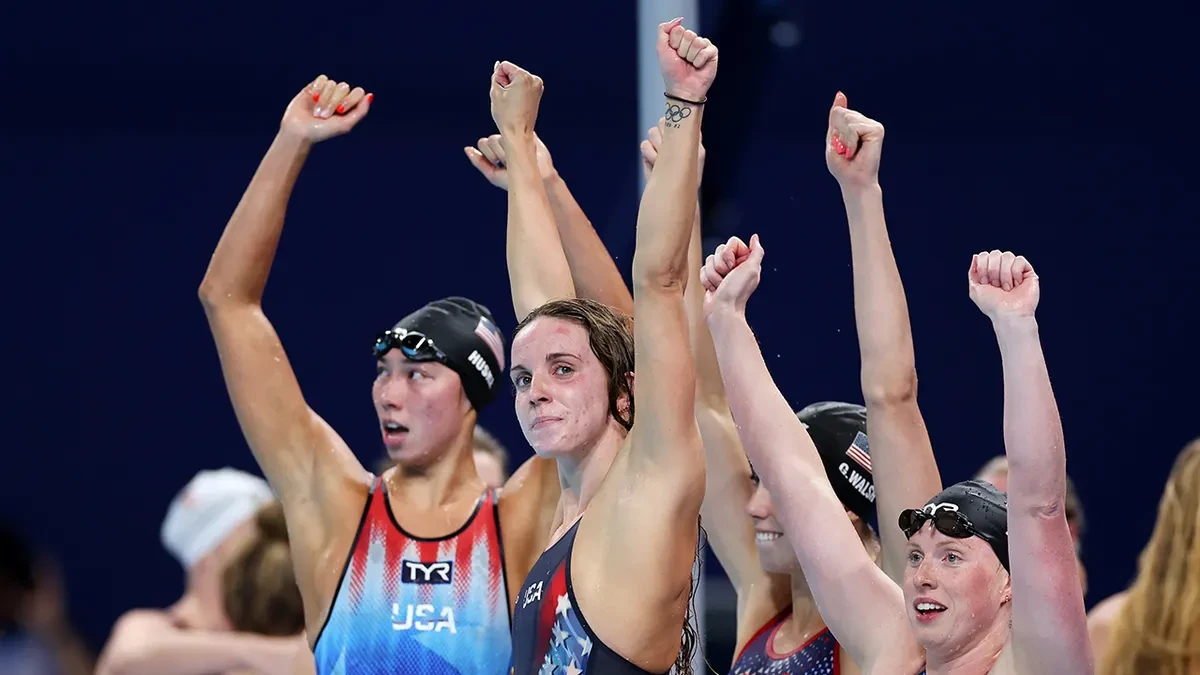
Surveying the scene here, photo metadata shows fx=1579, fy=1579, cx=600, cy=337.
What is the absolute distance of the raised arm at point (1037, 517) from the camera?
2312mm

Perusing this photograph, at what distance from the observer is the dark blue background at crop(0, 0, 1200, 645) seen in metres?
6.78

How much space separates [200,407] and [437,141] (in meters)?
1.60

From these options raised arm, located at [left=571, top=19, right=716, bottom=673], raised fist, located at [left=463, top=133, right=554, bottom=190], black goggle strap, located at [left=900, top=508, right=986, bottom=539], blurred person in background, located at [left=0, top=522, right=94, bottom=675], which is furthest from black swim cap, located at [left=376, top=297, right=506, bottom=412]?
blurred person in background, located at [left=0, top=522, right=94, bottom=675]

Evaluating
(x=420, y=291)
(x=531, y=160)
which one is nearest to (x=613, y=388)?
(x=531, y=160)

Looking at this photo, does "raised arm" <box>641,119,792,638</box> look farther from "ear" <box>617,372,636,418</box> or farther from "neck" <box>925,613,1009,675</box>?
"neck" <box>925,613,1009,675</box>

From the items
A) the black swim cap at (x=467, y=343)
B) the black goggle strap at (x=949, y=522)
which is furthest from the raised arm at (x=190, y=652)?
the black goggle strap at (x=949, y=522)

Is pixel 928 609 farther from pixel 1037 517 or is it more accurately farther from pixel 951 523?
pixel 1037 517

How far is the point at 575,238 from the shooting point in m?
3.60

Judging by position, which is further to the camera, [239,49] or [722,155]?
[239,49]

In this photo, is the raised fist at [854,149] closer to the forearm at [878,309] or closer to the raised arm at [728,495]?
the forearm at [878,309]

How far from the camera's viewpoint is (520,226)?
11.4 ft

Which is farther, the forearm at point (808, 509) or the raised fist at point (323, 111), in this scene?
the raised fist at point (323, 111)

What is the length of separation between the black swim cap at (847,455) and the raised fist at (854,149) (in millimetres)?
544

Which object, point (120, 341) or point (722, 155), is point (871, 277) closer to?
point (722, 155)
